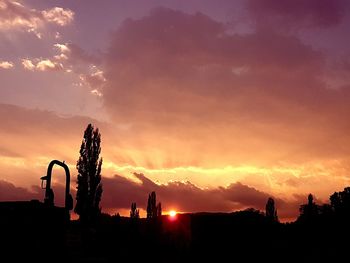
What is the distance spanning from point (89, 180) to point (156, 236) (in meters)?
14.4

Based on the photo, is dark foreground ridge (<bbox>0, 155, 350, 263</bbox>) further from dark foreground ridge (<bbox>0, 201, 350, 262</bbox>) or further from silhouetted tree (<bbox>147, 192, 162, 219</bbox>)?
silhouetted tree (<bbox>147, 192, 162, 219</bbox>)

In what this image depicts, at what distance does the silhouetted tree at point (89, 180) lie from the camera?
1490 inches

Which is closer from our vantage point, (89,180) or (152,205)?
(89,180)

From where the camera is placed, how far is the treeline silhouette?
14.1 metres

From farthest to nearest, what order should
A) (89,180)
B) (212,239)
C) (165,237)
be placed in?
(89,180) → (165,237) → (212,239)

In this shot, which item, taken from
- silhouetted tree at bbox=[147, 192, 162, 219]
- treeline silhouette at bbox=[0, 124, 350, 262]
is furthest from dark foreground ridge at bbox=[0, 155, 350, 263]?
silhouetted tree at bbox=[147, 192, 162, 219]

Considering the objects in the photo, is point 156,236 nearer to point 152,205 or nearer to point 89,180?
point 89,180

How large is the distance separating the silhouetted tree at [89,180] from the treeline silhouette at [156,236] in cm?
9

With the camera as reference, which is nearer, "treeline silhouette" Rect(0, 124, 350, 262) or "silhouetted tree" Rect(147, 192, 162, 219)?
"treeline silhouette" Rect(0, 124, 350, 262)

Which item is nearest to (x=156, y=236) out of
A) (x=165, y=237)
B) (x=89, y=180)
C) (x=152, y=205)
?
(x=165, y=237)

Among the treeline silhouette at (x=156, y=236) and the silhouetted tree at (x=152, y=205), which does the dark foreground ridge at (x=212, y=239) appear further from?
the silhouetted tree at (x=152, y=205)

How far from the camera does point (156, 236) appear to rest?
26922 mm

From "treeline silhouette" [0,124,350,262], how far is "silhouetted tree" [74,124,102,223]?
0.31 feet

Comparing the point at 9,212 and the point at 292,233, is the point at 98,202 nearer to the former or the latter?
the point at 292,233
